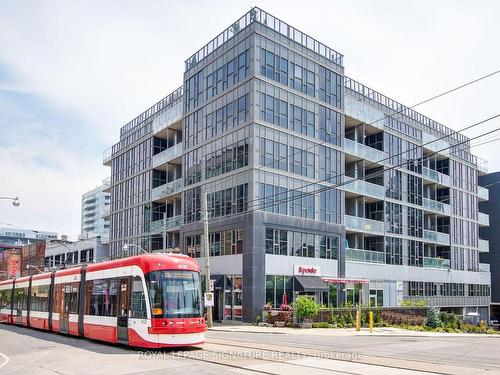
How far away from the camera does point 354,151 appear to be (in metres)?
50.7

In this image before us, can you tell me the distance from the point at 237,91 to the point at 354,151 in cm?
1316

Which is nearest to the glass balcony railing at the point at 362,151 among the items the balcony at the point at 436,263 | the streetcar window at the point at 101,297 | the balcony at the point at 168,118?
the balcony at the point at 436,263

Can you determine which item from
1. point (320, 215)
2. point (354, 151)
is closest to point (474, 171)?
point (354, 151)

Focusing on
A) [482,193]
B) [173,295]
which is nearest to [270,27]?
[173,295]

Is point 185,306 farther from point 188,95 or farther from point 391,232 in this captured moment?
point 391,232

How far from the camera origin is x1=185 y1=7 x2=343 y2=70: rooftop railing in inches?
1688

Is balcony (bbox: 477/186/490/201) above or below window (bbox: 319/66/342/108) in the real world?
below

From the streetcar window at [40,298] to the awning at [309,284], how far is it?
60.5ft

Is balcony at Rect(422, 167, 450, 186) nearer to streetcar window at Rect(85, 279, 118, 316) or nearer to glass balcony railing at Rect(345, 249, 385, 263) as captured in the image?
glass balcony railing at Rect(345, 249, 385, 263)

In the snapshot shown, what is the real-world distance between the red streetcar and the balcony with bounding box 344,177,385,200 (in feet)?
96.1

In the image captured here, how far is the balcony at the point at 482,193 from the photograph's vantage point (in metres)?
71.9

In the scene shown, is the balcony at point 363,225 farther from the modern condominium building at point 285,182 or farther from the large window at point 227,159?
the large window at point 227,159

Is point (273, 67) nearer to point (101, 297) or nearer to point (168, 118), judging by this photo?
point (168, 118)

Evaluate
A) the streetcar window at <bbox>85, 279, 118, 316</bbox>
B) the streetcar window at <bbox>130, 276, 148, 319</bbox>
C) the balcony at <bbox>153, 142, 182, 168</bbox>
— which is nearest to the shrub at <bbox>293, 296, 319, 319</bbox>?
the streetcar window at <bbox>85, 279, 118, 316</bbox>
